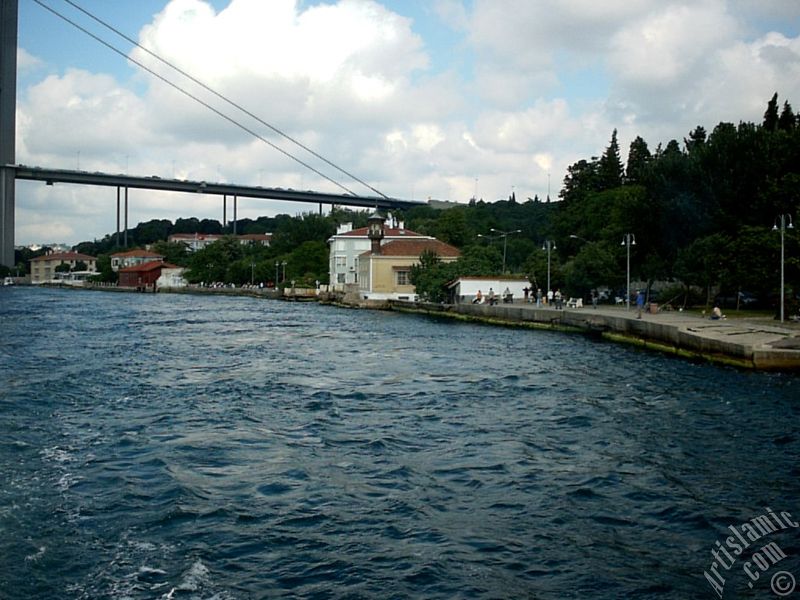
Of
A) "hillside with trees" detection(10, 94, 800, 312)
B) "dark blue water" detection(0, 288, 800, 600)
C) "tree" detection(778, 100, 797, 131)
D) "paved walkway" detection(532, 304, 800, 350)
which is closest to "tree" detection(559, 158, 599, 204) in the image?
"hillside with trees" detection(10, 94, 800, 312)

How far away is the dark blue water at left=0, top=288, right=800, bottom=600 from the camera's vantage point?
716 cm

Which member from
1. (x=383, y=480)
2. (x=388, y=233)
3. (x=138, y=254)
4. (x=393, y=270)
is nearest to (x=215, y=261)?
(x=138, y=254)

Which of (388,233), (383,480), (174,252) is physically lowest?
(383,480)

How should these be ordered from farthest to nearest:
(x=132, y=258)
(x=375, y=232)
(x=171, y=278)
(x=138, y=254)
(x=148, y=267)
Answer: (x=132, y=258), (x=138, y=254), (x=148, y=267), (x=171, y=278), (x=375, y=232)

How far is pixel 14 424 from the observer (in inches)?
516

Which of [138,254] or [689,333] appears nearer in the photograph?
[689,333]

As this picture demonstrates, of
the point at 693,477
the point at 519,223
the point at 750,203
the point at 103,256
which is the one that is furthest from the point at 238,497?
the point at 103,256

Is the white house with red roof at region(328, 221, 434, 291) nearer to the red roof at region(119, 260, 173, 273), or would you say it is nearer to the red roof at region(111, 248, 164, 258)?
the red roof at region(119, 260, 173, 273)

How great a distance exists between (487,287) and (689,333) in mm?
26694

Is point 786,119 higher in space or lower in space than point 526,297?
higher

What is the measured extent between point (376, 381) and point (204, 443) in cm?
753

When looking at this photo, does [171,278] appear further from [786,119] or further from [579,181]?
[786,119]

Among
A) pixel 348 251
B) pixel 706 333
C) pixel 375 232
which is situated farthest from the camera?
pixel 348 251

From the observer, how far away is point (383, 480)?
1001 cm
